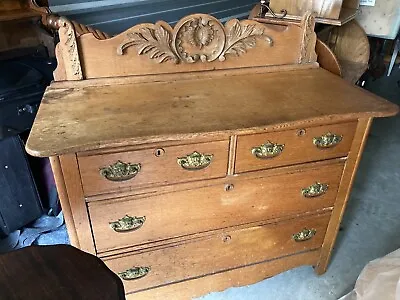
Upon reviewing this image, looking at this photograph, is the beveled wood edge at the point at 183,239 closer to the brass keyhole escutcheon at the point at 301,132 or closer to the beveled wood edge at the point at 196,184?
the beveled wood edge at the point at 196,184

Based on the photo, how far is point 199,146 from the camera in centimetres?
104

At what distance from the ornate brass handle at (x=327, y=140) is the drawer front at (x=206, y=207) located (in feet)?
0.33

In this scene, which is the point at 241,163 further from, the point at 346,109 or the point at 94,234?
the point at 94,234

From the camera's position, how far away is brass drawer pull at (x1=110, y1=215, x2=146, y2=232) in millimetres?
1106

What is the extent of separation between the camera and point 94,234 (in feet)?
3.64

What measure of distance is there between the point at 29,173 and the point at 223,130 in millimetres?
1064

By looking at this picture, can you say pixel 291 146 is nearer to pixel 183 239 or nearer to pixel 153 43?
pixel 183 239

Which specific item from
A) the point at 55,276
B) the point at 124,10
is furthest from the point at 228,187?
the point at 124,10

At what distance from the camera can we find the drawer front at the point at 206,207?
1.10 m

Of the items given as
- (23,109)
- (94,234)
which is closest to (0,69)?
(23,109)

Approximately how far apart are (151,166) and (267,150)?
36cm

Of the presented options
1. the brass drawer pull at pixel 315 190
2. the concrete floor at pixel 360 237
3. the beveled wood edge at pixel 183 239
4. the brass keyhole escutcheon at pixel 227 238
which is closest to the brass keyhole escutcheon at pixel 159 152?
the beveled wood edge at pixel 183 239

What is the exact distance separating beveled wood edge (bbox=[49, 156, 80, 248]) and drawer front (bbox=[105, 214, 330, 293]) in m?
0.16

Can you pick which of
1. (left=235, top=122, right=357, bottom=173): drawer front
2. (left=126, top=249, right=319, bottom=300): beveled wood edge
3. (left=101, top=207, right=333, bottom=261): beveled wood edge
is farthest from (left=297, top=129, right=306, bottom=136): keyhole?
(left=126, top=249, right=319, bottom=300): beveled wood edge
